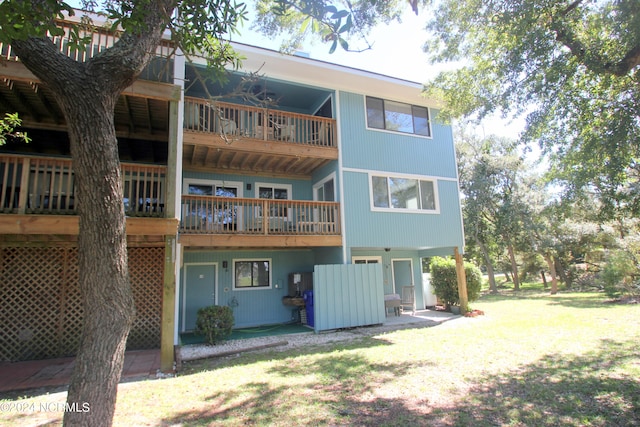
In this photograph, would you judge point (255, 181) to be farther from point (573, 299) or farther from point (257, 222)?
point (573, 299)

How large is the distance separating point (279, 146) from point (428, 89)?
15.0ft

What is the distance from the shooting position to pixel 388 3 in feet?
24.0

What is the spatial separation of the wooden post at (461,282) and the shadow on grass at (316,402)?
7020 millimetres

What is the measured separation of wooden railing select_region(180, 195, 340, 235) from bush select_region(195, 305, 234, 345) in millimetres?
2117

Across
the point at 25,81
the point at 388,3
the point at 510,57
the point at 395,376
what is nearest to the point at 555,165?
the point at 510,57

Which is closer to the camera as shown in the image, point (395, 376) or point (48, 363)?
point (395, 376)

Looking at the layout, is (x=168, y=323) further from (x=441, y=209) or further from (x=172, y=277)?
(x=441, y=209)

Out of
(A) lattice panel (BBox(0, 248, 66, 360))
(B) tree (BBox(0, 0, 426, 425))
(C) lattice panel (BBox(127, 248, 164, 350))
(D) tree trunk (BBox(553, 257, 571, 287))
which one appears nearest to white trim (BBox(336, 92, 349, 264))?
(C) lattice panel (BBox(127, 248, 164, 350))

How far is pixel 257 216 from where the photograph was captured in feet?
34.3

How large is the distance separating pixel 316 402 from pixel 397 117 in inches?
409

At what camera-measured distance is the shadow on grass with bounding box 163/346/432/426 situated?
440 cm

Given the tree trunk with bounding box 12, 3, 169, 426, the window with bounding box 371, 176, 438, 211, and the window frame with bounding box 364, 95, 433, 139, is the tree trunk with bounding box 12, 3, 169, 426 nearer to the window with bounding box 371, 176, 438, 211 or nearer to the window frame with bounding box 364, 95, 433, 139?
the window with bounding box 371, 176, 438, 211

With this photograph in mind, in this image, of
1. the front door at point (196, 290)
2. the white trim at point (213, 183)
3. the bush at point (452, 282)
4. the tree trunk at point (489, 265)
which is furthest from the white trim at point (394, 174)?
the tree trunk at point (489, 265)

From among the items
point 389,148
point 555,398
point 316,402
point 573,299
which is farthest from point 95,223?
point 573,299
